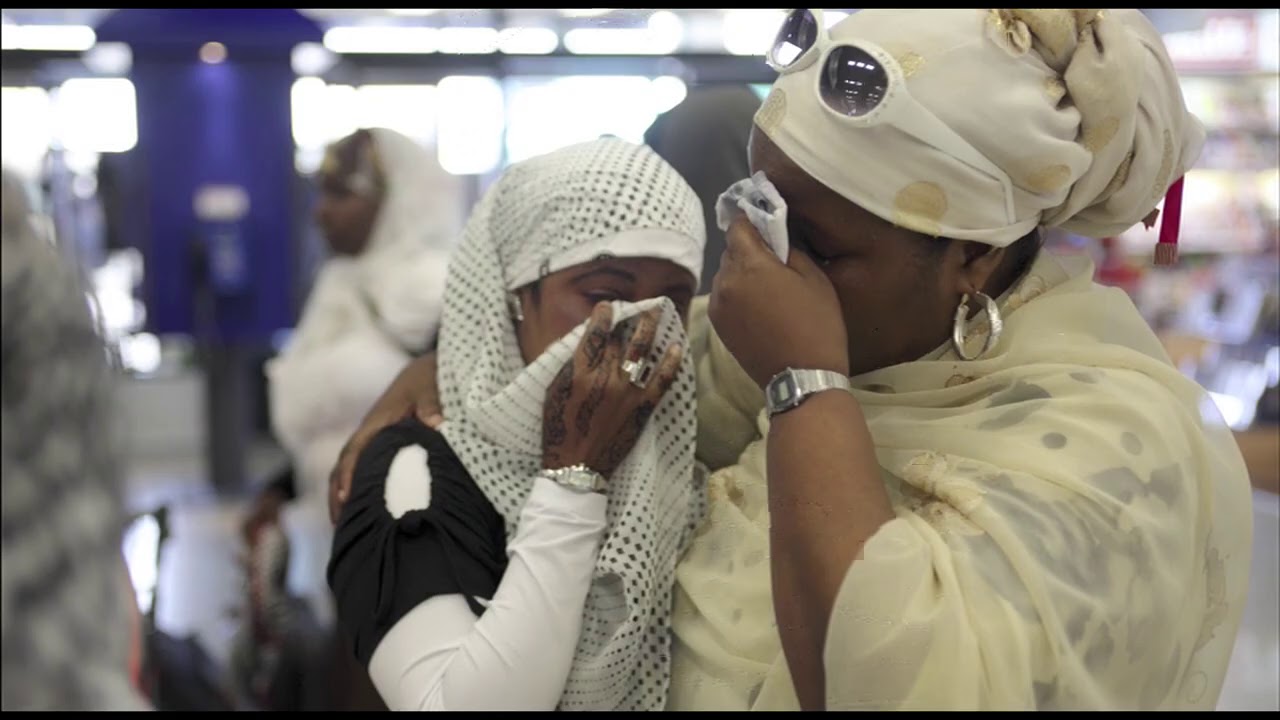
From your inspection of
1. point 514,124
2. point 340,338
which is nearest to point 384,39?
point 514,124

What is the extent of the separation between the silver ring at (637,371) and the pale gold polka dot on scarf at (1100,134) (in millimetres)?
409

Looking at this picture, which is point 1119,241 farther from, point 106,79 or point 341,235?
point 341,235

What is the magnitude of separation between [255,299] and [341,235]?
367 cm

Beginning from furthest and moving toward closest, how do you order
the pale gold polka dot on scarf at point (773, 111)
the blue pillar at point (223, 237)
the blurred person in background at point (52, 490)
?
the blue pillar at point (223, 237), the pale gold polka dot on scarf at point (773, 111), the blurred person in background at point (52, 490)

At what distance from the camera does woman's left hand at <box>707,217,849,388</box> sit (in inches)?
33.3

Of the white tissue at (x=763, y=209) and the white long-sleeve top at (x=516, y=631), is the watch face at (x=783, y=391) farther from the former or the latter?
the white long-sleeve top at (x=516, y=631)

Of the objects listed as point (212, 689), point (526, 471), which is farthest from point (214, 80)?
point (526, 471)

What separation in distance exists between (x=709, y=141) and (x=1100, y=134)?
1.23ft

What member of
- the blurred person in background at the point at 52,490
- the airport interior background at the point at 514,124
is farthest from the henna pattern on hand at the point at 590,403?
the blurred person in background at the point at 52,490

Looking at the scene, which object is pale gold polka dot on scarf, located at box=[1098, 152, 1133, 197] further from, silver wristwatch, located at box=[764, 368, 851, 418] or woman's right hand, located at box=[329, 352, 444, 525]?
woman's right hand, located at box=[329, 352, 444, 525]

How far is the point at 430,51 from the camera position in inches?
41.6

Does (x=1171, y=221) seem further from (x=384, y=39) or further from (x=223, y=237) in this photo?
(x=223, y=237)

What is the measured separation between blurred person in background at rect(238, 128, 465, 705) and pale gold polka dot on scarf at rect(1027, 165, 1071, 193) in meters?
0.84

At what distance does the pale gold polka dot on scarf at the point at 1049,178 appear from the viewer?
33.6 inches
